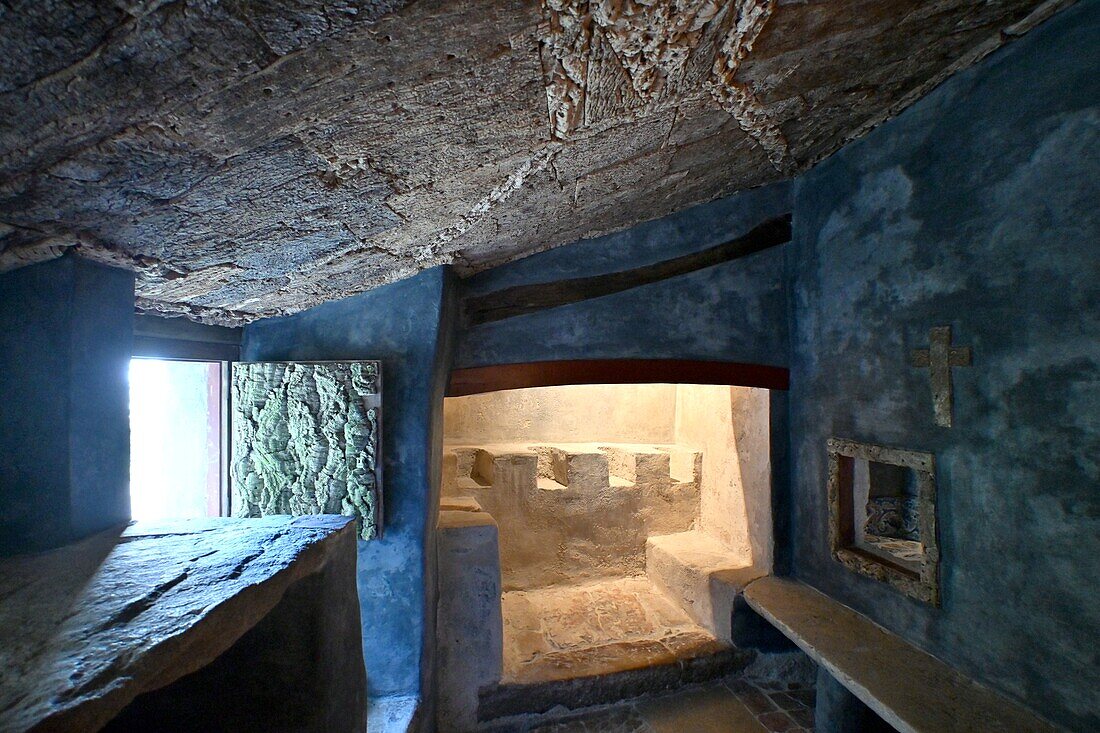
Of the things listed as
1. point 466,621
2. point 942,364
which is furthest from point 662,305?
point 466,621

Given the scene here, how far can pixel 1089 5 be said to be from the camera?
189 cm

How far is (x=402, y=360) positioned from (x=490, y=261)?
971mm

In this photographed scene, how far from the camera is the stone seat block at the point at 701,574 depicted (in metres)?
3.93

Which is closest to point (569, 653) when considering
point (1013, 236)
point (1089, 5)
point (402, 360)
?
point (402, 360)

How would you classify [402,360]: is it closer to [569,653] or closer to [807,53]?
[807,53]

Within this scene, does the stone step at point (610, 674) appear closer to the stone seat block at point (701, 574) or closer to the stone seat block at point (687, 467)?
the stone seat block at point (701, 574)

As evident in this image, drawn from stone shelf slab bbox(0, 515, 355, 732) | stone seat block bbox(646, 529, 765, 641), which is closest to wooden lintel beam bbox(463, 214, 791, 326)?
stone shelf slab bbox(0, 515, 355, 732)

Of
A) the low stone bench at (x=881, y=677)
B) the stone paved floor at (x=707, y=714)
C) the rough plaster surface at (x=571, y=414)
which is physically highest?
the rough plaster surface at (x=571, y=414)

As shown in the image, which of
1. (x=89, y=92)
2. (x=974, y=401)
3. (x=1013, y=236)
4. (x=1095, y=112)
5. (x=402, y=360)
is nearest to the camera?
(x=89, y=92)

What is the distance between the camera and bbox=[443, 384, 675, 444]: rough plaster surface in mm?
6672

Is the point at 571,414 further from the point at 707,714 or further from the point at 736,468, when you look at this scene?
the point at 707,714

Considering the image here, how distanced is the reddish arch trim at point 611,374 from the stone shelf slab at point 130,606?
186cm

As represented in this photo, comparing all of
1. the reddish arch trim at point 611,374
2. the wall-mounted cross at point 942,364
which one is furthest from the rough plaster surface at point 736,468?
the wall-mounted cross at point 942,364

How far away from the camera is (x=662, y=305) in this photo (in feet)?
12.1
